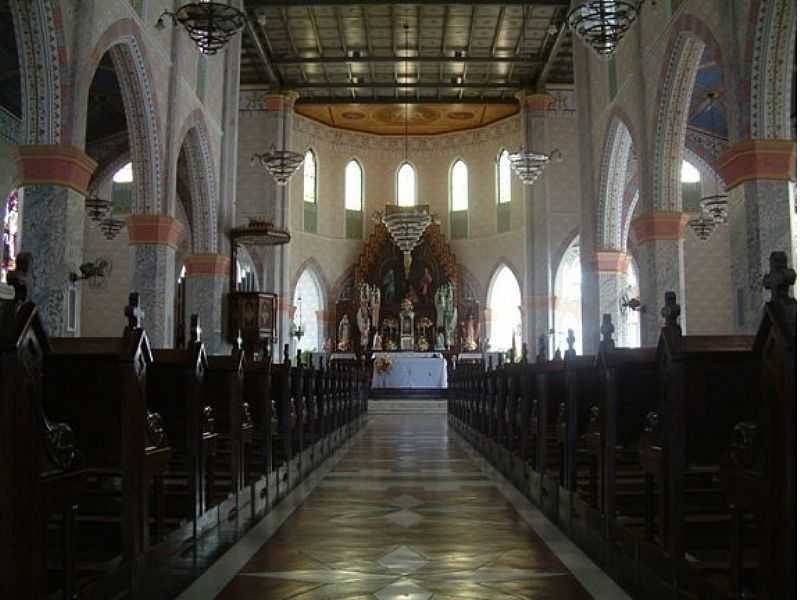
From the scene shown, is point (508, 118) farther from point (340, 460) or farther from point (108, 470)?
point (108, 470)

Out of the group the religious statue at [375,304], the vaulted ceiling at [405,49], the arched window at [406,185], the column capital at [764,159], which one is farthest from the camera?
the arched window at [406,185]

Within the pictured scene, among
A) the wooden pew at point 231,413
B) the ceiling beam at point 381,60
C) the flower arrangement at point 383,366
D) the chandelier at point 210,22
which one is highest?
the ceiling beam at point 381,60

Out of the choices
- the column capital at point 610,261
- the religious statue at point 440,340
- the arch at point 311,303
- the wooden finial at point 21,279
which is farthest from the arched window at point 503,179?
the wooden finial at point 21,279

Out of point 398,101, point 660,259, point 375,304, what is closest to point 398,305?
point 375,304

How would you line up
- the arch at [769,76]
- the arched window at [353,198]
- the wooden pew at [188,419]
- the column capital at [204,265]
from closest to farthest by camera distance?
1. the wooden pew at [188,419]
2. the arch at [769,76]
3. the column capital at [204,265]
4. the arched window at [353,198]

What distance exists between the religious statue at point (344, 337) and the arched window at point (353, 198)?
3385mm

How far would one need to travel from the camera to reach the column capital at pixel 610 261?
63.9 ft

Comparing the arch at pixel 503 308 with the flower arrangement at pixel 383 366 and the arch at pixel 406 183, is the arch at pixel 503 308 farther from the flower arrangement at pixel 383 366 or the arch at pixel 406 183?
the flower arrangement at pixel 383 366

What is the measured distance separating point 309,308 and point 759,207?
22254mm

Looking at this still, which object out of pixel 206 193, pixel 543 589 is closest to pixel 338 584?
pixel 543 589

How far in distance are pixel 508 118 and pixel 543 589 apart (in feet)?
91.2

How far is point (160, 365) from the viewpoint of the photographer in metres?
5.43

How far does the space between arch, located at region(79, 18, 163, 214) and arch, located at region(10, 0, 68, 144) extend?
189cm

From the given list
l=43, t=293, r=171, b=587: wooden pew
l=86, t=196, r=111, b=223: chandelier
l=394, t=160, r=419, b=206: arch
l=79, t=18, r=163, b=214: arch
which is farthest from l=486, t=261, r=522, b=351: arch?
l=43, t=293, r=171, b=587: wooden pew
